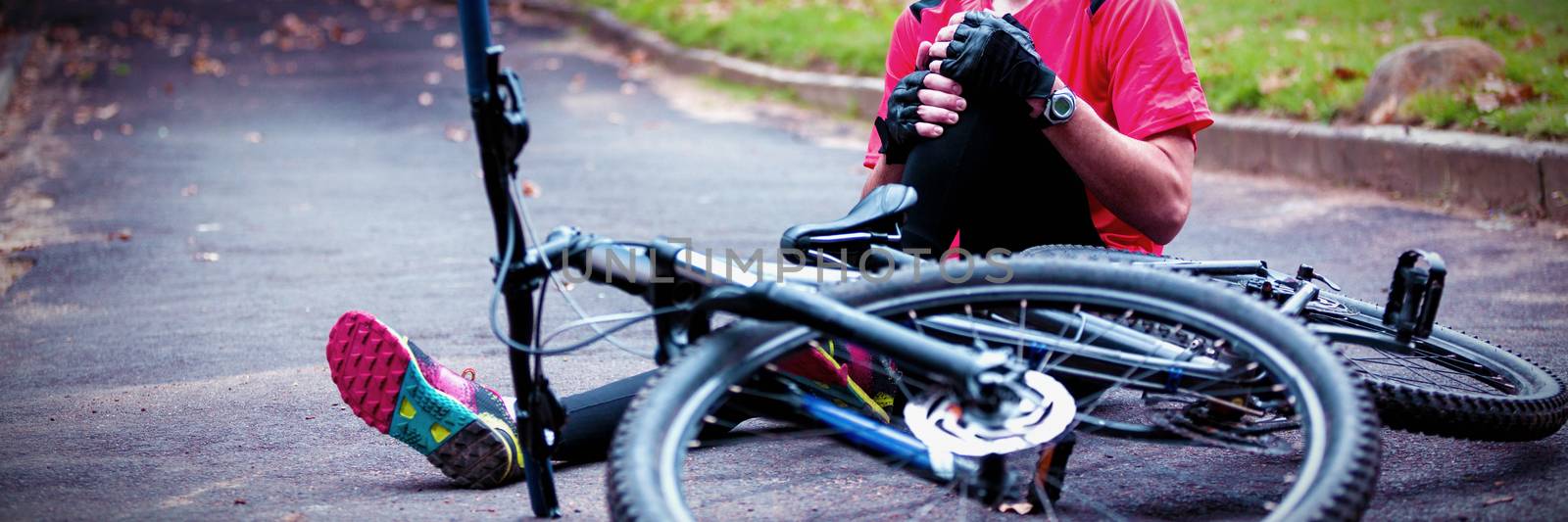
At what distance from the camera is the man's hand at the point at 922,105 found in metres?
2.47

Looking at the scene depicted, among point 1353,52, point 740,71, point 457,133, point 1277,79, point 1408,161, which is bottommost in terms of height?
point 457,133

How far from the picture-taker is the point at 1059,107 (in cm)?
239

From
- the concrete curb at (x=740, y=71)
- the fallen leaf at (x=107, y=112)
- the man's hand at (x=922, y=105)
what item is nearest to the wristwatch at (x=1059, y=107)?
the man's hand at (x=922, y=105)

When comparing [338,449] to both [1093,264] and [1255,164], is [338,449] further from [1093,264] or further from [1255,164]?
[1255,164]

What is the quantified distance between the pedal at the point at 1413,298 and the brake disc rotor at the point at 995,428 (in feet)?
2.24

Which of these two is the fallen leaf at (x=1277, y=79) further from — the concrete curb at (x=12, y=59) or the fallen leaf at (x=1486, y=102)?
the concrete curb at (x=12, y=59)

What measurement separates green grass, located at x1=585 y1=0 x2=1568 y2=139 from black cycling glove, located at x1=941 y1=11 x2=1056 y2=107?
3.62m

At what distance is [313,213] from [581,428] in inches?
151

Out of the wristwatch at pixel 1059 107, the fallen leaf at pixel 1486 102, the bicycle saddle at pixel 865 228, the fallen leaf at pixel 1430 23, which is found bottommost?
the fallen leaf at pixel 1486 102

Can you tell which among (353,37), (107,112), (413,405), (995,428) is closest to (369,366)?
(413,405)

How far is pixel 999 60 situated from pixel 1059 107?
138 millimetres

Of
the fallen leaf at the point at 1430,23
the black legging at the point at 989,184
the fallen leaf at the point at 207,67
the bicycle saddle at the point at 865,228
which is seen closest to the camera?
the bicycle saddle at the point at 865,228

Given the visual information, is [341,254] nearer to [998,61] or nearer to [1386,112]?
[998,61]

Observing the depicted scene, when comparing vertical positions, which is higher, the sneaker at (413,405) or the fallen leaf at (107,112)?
the sneaker at (413,405)
